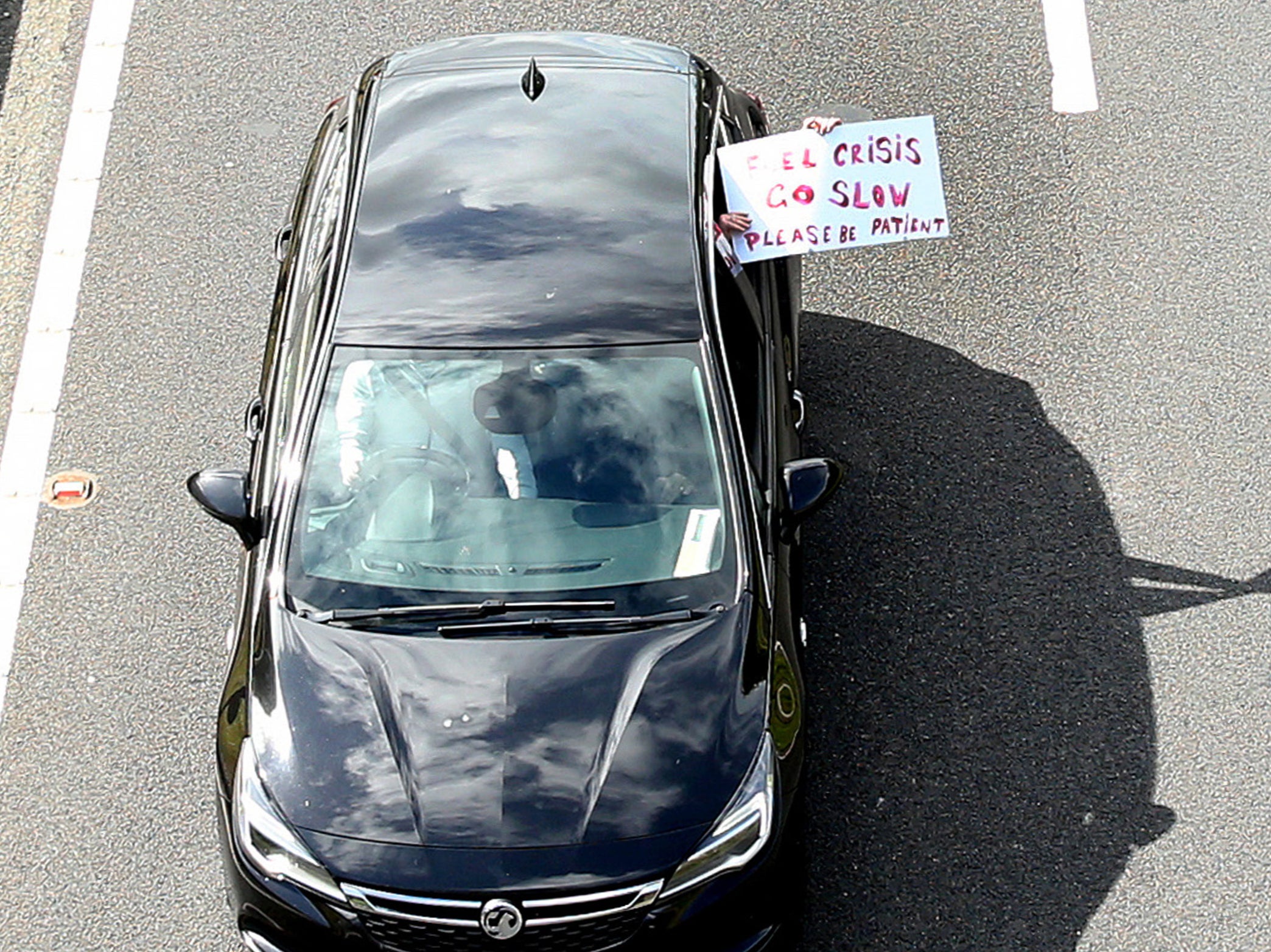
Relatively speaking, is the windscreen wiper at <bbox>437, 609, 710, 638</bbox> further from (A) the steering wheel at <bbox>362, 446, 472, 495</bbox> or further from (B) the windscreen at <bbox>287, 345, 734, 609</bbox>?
(A) the steering wheel at <bbox>362, 446, 472, 495</bbox>

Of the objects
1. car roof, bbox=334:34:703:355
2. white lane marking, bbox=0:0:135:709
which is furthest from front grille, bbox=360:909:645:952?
white lane marking, bbox=0:0:135:709

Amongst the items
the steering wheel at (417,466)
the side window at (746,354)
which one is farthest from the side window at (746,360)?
the steering wheel at (417,466)

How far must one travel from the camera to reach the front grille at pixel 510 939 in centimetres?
482

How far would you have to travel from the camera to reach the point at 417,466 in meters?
5.55

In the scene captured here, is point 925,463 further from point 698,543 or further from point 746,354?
point 698,543

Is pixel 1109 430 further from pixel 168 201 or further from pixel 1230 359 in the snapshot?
pixel 168 201

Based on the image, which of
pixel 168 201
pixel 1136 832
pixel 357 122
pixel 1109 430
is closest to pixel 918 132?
pixel 1109 430

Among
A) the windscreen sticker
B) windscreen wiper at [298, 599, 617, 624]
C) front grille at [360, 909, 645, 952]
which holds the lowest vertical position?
front grille at [360, 909, 645, 952]

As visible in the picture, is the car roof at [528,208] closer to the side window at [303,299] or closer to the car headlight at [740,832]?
the side window at [303,299]

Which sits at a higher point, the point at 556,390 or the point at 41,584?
the point at 556,390

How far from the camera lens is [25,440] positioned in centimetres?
726

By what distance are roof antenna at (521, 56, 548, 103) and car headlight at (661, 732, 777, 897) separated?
2.68 meters

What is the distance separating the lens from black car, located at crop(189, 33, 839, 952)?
16.1ft

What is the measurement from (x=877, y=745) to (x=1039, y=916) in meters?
0.83
